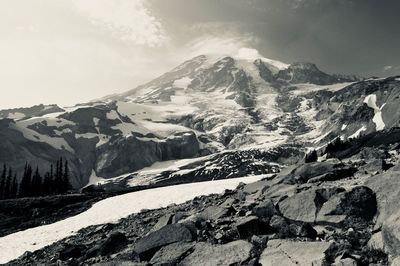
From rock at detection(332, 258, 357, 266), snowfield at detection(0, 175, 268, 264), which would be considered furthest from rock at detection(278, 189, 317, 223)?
snowfield at detection(0, 175, 268, 264)

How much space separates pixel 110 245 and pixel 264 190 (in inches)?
460

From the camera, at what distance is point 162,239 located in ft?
60.0

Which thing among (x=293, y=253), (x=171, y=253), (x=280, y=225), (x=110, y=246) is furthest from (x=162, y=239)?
(x=293, y=253)

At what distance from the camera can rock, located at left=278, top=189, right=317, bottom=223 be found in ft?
63.3

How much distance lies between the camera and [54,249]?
2977 centimetres

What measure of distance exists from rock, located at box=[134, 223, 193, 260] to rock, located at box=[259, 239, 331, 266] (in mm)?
4220

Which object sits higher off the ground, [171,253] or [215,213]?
[215,213]

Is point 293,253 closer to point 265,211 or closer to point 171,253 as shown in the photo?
point 171,253

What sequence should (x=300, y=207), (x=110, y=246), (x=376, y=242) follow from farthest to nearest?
(x=110, y=246)
(x=300, y=207)
(x=376, y=242)

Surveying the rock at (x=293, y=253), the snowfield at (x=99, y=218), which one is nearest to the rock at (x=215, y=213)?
the rock at (x=293, y=253)

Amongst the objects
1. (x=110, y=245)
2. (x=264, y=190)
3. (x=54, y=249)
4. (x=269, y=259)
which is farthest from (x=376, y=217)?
(x=54, y=249)

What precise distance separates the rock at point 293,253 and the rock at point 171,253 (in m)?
3.39

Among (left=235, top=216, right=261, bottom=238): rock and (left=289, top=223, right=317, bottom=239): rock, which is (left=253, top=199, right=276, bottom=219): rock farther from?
(left=289, top=223, right=317, bottom=239): rock

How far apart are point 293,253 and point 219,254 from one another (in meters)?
2.96
